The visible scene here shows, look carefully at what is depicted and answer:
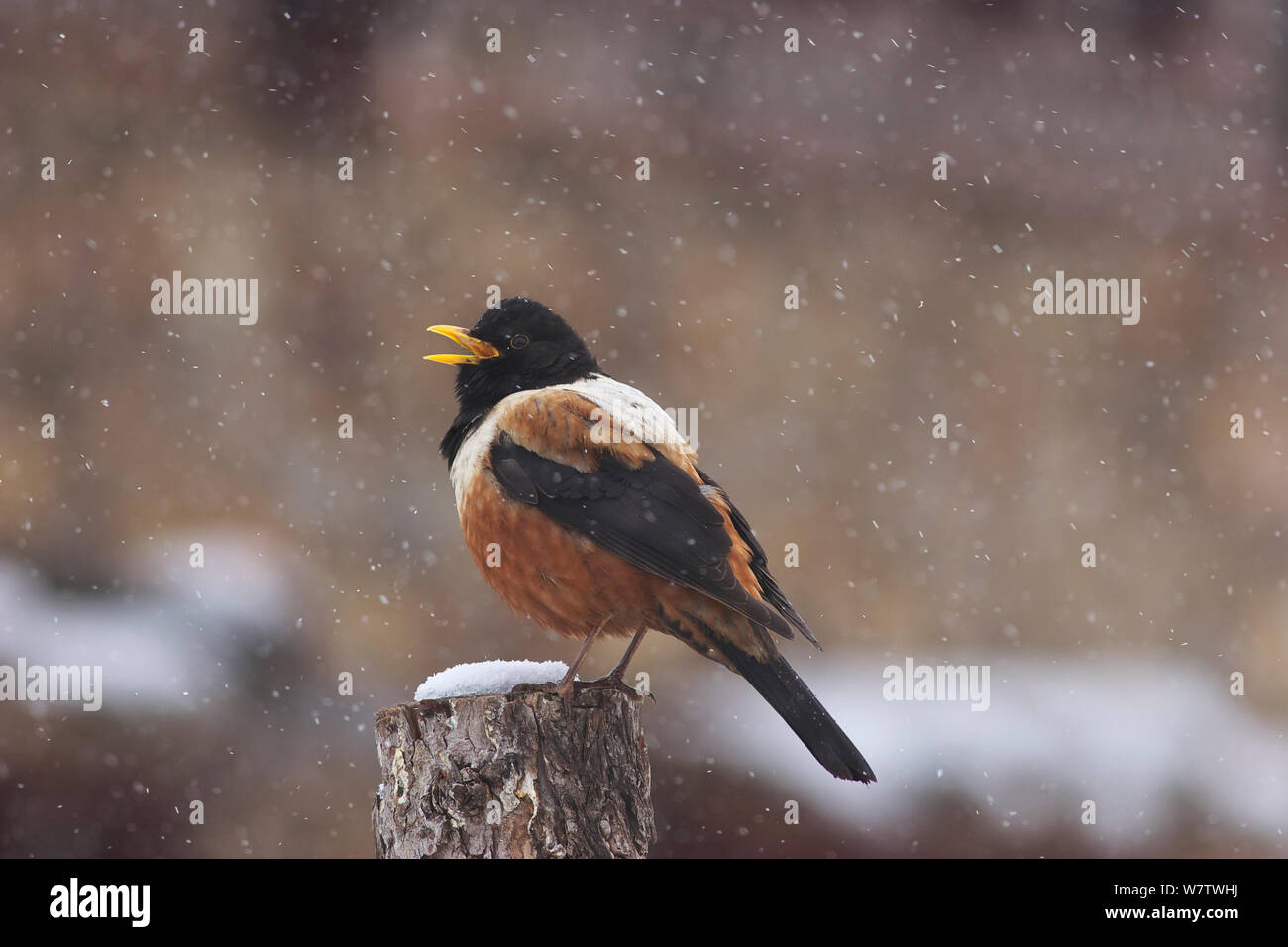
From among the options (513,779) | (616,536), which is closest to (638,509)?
(616,536)

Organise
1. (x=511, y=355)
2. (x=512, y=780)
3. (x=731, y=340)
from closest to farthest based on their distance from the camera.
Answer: (x=512, y=780) → (x=511, y=355) → (x=731, y=340)

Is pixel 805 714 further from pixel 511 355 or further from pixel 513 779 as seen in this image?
pixel 511 355

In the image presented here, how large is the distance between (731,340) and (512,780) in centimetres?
933

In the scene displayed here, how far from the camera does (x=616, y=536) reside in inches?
165

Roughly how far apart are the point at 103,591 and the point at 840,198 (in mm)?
8994

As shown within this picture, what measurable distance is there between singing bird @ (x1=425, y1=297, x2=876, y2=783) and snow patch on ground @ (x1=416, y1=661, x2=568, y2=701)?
0.46 feet

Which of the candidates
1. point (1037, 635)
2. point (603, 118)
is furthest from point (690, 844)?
point (603, 118)

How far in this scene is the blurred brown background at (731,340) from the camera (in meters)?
10.7

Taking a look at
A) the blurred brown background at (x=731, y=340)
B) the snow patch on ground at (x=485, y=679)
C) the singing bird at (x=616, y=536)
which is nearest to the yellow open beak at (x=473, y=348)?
the singing bird at (x=616, y=536)

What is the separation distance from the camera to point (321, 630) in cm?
1058

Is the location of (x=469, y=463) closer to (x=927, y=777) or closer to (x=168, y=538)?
(x=927, y=777)

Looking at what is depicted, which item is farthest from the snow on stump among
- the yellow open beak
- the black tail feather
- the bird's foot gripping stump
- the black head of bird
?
the yellow open beak

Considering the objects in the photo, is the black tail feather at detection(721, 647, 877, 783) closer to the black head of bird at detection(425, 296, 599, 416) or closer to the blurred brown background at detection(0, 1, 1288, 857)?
the black head of bird at detection(425, 296, 599, 416)

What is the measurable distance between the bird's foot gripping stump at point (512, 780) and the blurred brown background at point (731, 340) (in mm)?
6306
